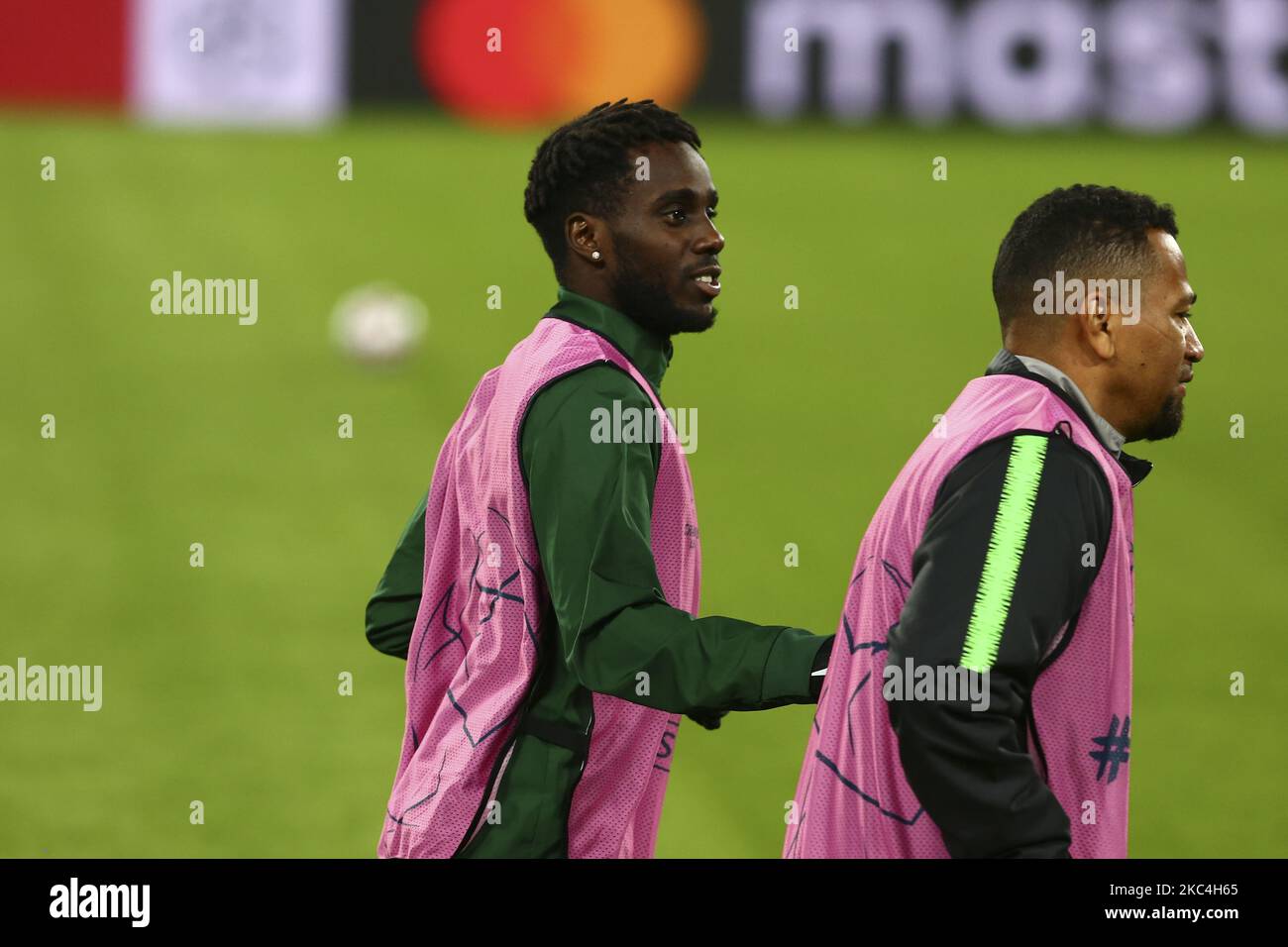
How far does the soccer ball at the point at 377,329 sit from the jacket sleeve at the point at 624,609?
1269 centimetres

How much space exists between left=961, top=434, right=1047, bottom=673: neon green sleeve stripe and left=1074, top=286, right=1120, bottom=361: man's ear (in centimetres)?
31

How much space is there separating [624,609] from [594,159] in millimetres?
972

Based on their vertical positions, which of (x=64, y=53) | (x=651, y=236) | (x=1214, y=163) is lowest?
(x=651, y=236)

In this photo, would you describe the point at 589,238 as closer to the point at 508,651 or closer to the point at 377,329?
the point at 508,651

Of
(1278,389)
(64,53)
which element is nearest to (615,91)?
(64,53)

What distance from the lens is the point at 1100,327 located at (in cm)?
317

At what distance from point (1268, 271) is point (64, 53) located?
1396cm

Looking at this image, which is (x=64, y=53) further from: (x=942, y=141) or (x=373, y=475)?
(x=373, y=475)

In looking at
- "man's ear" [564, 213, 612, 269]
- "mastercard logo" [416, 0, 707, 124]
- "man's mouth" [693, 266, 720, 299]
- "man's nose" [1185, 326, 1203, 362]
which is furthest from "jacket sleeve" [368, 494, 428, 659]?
"mastercard logo" [416, 0, 707, 124]

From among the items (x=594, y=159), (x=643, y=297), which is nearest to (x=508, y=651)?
(x=643, y=297)

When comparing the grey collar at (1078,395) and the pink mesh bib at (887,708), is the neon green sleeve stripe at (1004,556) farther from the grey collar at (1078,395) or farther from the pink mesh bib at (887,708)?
the grey collar at (1078,395)

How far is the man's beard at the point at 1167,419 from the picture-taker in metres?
3.24
